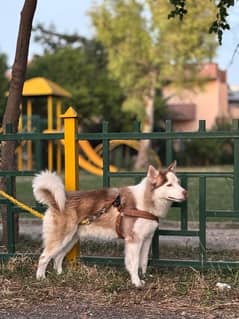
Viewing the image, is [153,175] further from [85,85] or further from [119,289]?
[85,85]

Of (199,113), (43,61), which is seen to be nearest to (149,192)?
(43,61)

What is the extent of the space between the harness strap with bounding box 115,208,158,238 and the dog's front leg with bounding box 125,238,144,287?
15 centimetres

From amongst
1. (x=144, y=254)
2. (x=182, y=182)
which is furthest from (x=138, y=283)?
(x=182, y=182)

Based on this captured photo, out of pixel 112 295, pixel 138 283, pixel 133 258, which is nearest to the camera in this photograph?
pixel 112 295

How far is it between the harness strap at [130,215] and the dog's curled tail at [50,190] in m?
0.61

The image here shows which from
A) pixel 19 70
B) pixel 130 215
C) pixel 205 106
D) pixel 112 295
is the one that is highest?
pixel 205 106

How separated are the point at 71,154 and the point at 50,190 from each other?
71cm

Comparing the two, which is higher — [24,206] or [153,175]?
[153,175]

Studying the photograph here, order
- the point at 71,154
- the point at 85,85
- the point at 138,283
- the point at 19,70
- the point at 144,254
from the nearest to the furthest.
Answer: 1. the point at 138,283
2. the point at 144,254
3. the point at 71,154
4. the point at 19,70
5. the point at 85,85

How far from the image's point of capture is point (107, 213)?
6.48 meters

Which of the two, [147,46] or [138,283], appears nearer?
[138,283]

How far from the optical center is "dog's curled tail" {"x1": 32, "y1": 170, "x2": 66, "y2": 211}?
251 inches

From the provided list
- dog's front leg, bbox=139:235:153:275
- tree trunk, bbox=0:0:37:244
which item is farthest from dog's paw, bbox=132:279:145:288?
tree trunk, bbox=0:0:37:244

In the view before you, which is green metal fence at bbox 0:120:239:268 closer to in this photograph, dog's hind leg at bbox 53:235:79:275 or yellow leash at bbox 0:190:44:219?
yellow leash at bbox 0:190:44:219
